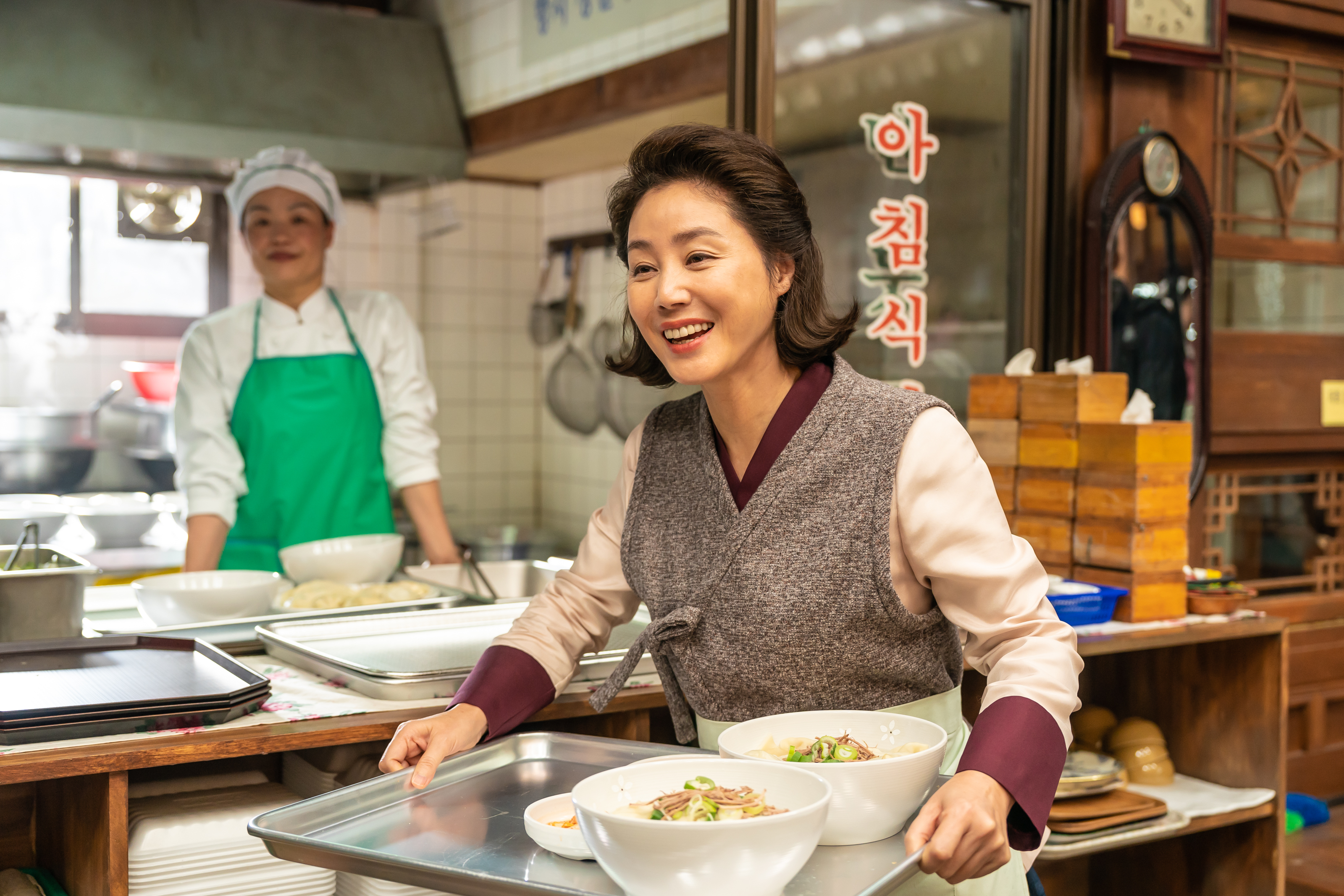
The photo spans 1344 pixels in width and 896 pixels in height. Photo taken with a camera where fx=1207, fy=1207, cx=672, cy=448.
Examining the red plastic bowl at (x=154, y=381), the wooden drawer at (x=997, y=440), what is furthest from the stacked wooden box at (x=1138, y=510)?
→ the red plastic bowl at (x=154, y=381)

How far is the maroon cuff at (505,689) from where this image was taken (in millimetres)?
1465

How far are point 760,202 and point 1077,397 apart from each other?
1.18m

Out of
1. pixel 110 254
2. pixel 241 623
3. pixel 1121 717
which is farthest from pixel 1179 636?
pixel 110 254

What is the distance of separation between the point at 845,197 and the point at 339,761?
1665 millimetres

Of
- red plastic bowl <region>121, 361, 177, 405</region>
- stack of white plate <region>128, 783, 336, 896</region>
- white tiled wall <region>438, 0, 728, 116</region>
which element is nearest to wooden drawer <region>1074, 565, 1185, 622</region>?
stack of white plate <region>128, 783, 336, 896</region>

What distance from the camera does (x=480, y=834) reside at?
1.18 meters

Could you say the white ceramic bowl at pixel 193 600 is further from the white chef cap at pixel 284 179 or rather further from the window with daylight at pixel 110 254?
the window with daylight at pixel 110 254

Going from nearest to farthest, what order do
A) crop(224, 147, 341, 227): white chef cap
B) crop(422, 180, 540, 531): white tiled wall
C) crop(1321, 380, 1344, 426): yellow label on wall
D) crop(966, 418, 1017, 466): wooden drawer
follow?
crop(966, 418, 1017, 466): wooden drawer < crop(224, 147, 341, 227): white chef cap < crop(1321, 380, 1344, 426): yellow label on wall < crop(422, 180, 540, 531): white tiled wall

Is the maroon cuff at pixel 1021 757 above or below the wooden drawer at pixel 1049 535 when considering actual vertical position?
below

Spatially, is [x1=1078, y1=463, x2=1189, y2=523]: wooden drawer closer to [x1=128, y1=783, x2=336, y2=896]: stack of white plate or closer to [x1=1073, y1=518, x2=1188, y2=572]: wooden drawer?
[x1=1073, y1=518, x2=1188, y2=572]: wooden drawer

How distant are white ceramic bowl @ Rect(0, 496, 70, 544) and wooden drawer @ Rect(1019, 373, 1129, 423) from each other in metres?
2.37

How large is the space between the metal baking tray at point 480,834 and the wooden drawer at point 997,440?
132cm

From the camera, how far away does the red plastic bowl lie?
4320 mm

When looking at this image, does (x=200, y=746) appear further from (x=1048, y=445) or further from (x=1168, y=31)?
(x=1168, y=31)
